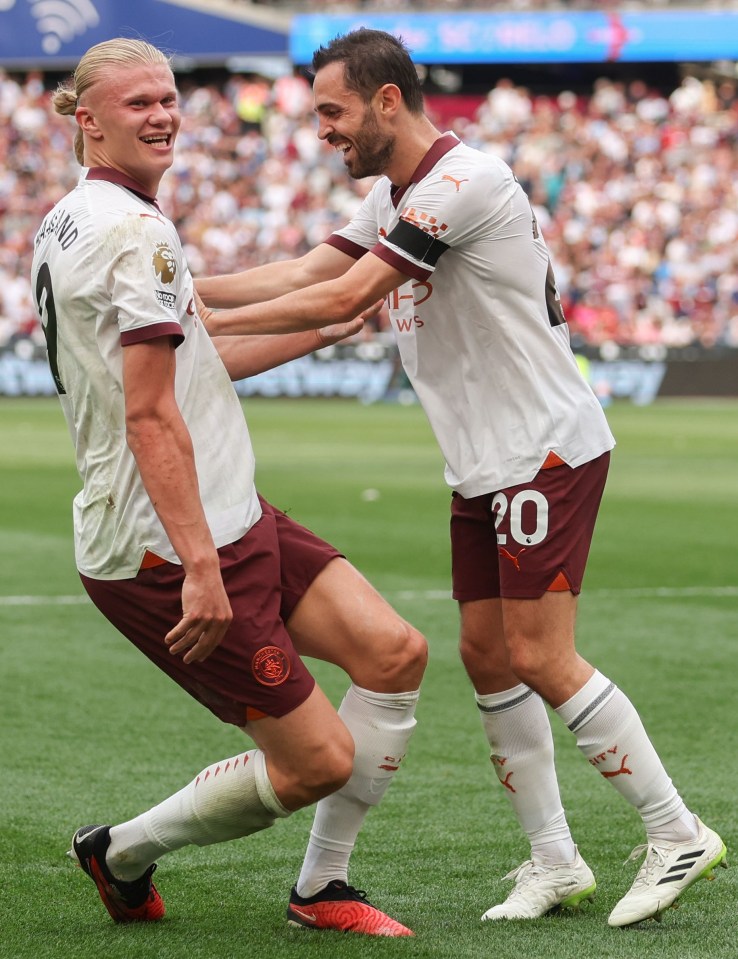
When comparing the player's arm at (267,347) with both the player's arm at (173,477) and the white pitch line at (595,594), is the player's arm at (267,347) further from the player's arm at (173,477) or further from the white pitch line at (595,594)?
the white pitch line at (595,594)

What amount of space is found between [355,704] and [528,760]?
2.08ft

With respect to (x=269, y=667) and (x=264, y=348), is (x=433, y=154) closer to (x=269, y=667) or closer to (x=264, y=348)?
(x=264, y=348)

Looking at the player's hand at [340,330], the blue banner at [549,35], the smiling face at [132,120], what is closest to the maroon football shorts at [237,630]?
the player's hand at [340,330]

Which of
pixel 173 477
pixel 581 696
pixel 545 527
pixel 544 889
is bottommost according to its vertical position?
pixel 544 889

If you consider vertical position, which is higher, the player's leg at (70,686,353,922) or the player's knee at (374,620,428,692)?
the player's knee at (374,620,428,692)

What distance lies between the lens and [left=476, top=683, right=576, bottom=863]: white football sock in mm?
4270

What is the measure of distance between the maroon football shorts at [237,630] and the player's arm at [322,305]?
0.58 meters

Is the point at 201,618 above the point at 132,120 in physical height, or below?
below

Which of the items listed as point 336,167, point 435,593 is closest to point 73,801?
point 435,593

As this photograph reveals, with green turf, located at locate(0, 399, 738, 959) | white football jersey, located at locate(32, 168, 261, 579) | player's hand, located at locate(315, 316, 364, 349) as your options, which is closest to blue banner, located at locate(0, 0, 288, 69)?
green turf, located at locate(0, 399, 738, 959)

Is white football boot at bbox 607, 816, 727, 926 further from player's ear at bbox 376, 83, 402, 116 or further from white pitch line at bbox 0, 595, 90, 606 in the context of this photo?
white pitch line at bbox 0, 595, 90, 606

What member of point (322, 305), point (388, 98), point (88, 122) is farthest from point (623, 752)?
point (88, 122)

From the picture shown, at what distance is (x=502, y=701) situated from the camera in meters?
4.30

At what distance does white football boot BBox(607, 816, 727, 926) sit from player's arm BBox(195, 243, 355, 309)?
190 cm
